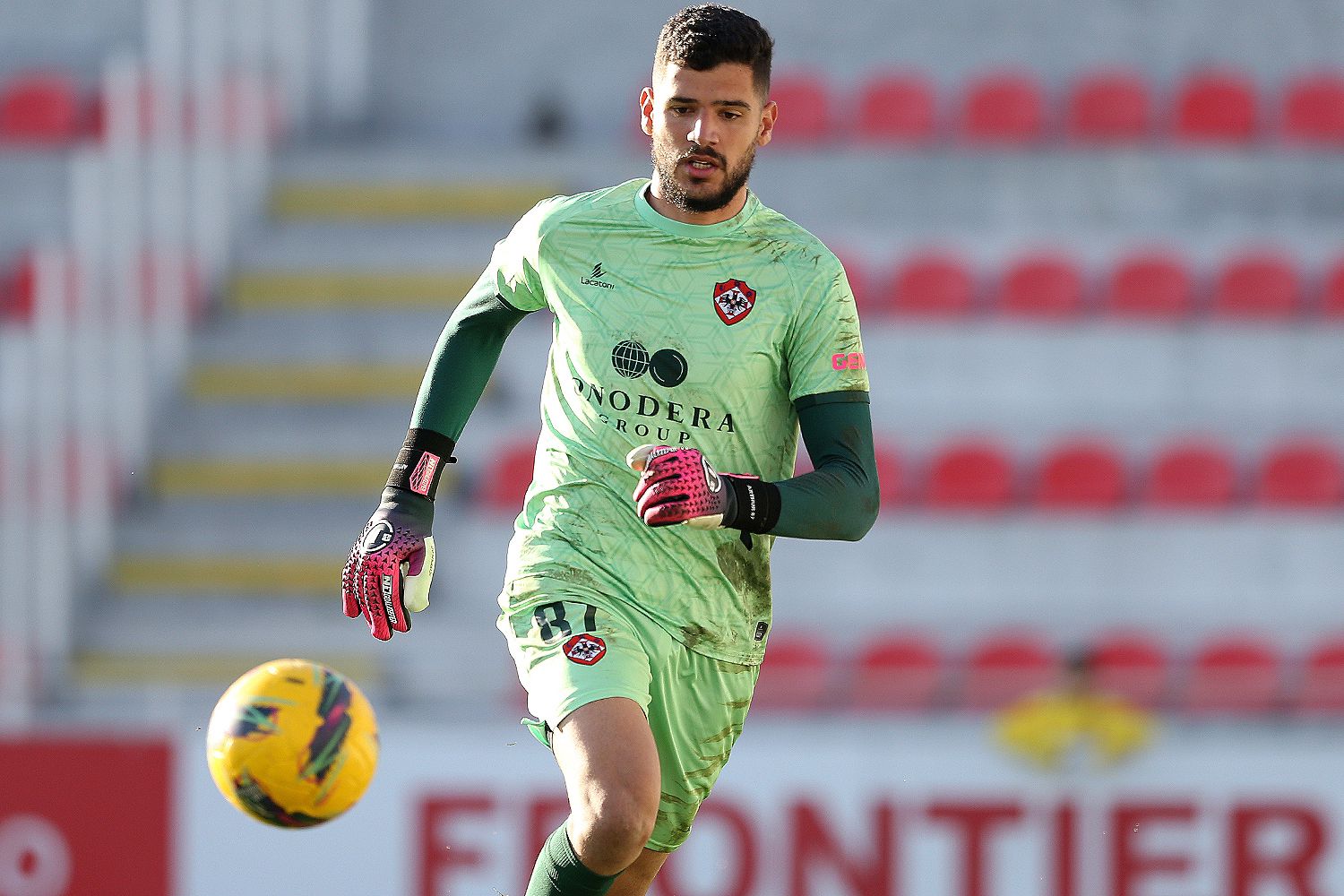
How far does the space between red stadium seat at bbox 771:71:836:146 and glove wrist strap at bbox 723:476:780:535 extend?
494 inches

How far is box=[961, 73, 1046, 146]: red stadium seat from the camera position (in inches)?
657

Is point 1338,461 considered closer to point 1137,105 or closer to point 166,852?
point 1137,105

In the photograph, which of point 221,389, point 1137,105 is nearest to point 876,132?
point 1137,105

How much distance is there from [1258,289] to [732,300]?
37.7ft

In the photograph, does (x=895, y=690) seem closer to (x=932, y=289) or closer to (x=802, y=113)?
(x=932, y=289)

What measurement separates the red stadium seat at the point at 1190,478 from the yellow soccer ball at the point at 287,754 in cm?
949

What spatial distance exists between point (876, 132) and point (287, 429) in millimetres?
5363

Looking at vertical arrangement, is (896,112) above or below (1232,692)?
above

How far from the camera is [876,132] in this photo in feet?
54.9

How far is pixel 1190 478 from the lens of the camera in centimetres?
1428

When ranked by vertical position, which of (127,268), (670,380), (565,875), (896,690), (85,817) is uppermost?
(127,268)

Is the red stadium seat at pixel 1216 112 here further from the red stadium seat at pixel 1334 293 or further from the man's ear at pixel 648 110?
the man's ear at pixel 648 110

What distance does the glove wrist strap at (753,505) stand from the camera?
4145mm

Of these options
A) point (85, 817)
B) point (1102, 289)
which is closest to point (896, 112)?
point (1102, 289)
